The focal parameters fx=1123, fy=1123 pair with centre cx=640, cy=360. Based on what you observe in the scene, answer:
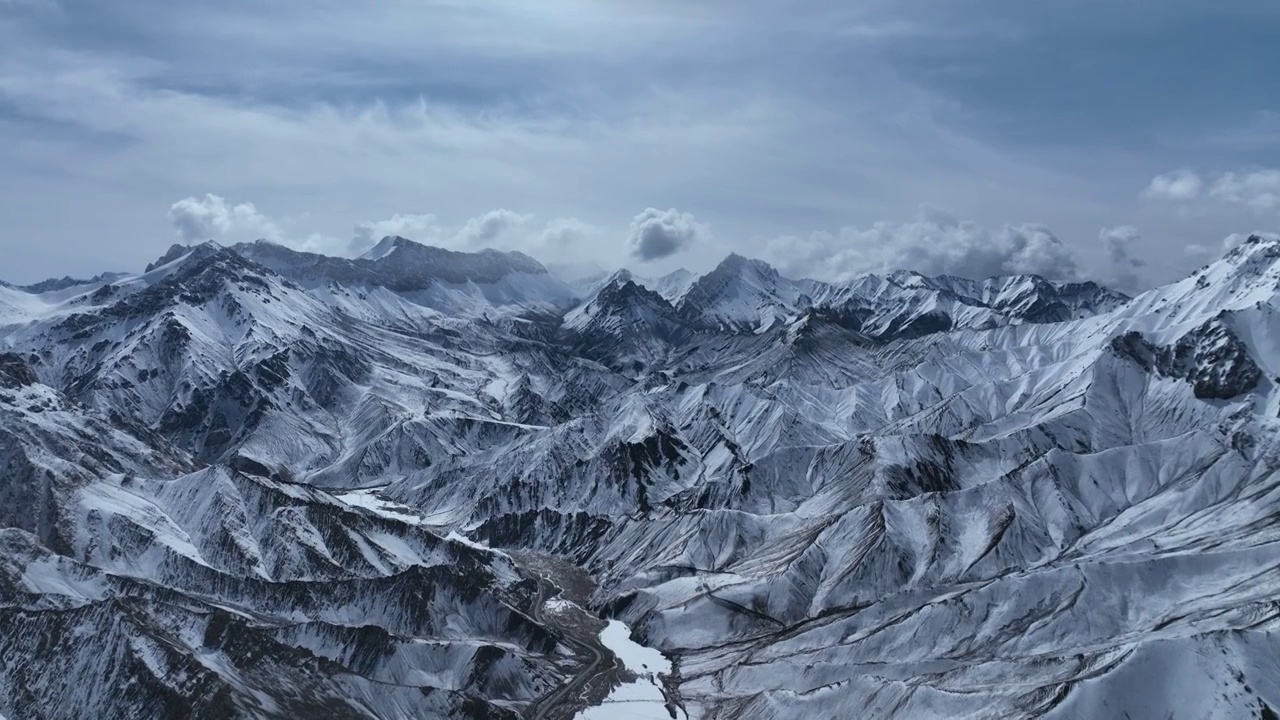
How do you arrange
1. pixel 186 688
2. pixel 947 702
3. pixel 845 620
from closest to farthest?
pixel 186 688, pixel 947 702, pixel 845 620

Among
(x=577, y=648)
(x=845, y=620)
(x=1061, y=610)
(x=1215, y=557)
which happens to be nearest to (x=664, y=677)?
(x=577, y=648)

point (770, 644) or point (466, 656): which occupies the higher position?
point (466, 656)

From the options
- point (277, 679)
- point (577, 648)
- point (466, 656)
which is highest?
point (277, 679)

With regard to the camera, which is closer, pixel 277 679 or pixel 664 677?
pixel 277 679

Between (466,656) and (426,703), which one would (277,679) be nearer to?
(426,703)

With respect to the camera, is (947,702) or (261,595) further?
(261,595)

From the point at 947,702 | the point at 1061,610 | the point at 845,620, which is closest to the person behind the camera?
the point at 947,702

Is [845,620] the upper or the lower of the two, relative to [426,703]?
lower

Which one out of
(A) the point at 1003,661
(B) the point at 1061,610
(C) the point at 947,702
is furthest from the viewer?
(B) the point at 1061,610

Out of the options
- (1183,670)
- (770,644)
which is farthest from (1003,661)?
(770,644)

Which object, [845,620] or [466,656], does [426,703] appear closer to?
[466,656]
